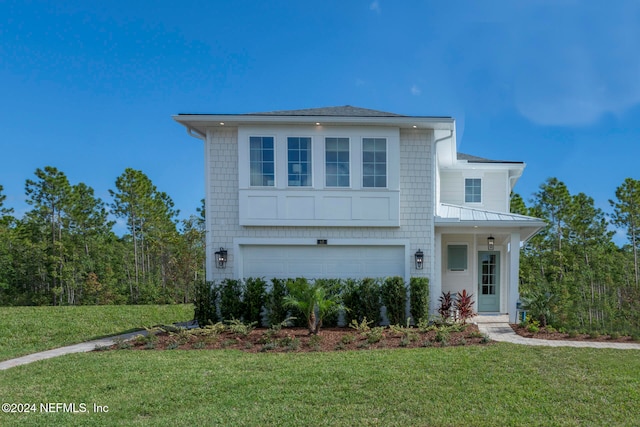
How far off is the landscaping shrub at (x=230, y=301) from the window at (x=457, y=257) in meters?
6.19

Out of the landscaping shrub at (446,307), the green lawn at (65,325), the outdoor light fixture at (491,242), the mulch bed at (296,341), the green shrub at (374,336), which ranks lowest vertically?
the green lawn at (65,325)

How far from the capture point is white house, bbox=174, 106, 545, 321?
885 centimetres

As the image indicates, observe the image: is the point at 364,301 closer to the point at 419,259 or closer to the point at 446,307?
the point at 419,259

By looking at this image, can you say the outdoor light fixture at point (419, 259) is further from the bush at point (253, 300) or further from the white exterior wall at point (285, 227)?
the bush at point (253, 300)

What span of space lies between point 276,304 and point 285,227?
74.4 inches

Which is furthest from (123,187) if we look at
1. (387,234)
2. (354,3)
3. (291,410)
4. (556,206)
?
(556,206)

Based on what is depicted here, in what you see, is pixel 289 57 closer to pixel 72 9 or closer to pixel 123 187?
pixel 72 9

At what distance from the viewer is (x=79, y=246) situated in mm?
22156

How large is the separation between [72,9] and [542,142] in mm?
19640

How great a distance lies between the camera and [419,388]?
4.33 metres

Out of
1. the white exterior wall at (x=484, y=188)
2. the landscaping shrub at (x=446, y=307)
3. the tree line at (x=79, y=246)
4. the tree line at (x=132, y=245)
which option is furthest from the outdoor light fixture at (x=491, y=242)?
the tree line at (x=79, y=246)

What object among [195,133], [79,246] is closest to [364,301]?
[195,133]

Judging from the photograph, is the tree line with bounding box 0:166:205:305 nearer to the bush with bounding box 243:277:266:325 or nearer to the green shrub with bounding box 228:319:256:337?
the bush with bounding box 243:277:266:325

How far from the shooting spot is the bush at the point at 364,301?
850 centimetres
